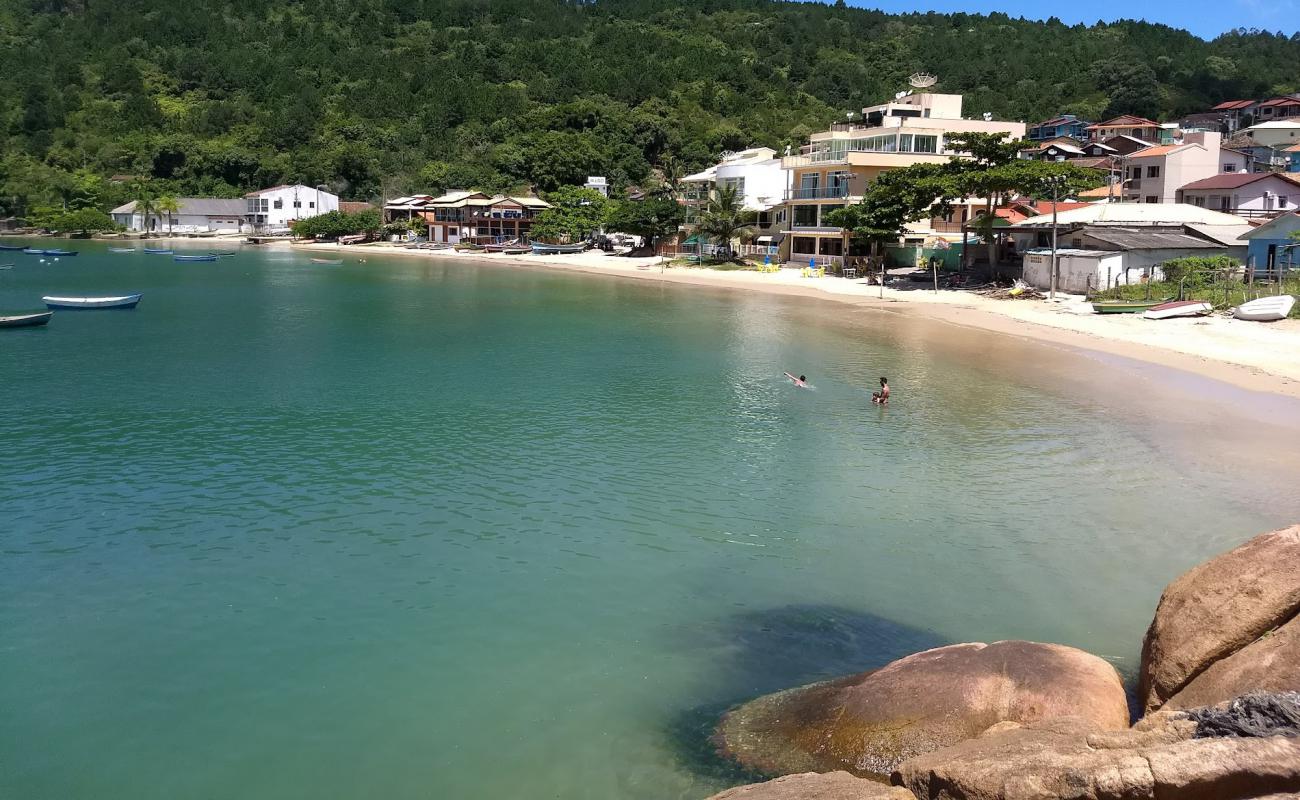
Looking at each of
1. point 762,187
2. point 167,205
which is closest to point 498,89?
point 167,205

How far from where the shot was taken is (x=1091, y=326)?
45.1m

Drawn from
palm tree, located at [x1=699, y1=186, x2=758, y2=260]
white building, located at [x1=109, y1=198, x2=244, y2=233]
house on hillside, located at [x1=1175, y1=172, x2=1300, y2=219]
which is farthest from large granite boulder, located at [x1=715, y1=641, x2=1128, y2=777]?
white building, located at [x1=109, y1=198, x2=244, y2=233]

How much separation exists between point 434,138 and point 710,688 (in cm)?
14965

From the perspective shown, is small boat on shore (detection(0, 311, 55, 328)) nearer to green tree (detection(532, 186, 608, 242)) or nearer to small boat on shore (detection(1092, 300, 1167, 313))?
small boat on shore (detection(1092, 300, 1167, 313))

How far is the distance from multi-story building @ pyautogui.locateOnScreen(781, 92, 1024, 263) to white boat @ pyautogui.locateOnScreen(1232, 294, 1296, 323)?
32104 millimetres

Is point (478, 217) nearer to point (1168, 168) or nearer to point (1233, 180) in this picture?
point (1168, 168)

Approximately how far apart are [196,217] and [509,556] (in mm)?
145107

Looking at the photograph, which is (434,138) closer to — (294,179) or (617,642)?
(294,179)

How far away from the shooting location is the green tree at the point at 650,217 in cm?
8969

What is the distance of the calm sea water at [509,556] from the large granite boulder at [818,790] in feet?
4.57

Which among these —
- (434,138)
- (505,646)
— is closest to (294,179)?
(434,138)

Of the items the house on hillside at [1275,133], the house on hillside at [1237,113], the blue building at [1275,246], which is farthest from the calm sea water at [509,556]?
the house on hillside at [1237,113]

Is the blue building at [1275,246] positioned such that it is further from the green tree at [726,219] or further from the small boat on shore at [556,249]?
the small boat on shore at [556,249]

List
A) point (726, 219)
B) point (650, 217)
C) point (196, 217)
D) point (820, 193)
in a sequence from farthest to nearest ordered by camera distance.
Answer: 1. point (196, 217)
2. point (650, 217)
3. point (726, 219)
4. point (820, 193)
